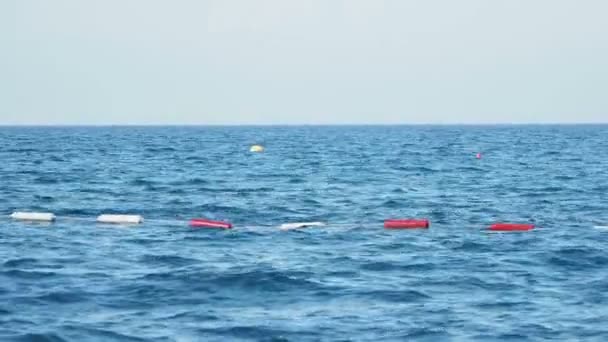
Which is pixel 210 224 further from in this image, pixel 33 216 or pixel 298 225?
pixel 33 216

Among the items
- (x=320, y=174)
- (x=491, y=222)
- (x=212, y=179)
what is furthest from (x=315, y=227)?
(x=320, y=174)

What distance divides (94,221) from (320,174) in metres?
25.1

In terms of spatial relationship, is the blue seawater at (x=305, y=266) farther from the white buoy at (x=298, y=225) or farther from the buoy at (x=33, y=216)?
the white buoy at (x=298, y=225)

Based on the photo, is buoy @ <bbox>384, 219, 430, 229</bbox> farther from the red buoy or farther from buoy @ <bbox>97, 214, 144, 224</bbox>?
buoy @ <bbox>97, 214, 144, 224</bbox>

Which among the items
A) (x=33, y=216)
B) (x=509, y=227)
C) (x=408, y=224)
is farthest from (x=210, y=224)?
(x=509, y=227)

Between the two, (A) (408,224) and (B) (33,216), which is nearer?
(A) (408,224)

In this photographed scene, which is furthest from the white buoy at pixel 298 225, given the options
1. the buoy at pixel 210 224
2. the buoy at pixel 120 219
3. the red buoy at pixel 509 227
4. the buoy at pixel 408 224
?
the red buoy at pixel 509 227

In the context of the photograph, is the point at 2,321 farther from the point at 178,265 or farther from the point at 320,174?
the point at 320,174

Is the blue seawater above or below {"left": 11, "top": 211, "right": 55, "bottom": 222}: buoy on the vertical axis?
below

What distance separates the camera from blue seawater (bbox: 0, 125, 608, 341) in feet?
56.3

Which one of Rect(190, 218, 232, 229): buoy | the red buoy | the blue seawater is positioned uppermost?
the red buoy

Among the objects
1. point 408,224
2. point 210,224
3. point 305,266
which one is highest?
point 408,224

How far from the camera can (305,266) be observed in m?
23.3

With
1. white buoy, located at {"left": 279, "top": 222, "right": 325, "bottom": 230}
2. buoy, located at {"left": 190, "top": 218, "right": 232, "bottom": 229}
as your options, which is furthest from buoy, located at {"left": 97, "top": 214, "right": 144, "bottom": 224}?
white buoy, located at {"left": 279, "top": 222, "right": 325, "bottom": 230}
